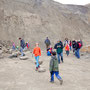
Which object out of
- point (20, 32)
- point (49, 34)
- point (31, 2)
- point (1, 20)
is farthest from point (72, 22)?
point (1, 20)

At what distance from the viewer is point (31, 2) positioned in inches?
1252

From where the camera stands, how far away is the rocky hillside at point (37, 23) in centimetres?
2577

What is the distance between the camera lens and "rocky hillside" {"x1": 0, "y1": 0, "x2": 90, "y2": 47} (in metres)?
25.8

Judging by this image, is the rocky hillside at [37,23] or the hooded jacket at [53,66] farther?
the rocky hillside at [37,23]

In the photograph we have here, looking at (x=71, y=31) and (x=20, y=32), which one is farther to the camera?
(x=71, y=31)

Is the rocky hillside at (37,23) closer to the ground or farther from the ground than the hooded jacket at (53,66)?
farther from the ground

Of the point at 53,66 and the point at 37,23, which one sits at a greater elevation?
the point at 37,23

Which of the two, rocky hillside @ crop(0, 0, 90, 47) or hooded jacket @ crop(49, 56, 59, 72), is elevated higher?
rocky hillside @ crop(0, 0, 90, 47)

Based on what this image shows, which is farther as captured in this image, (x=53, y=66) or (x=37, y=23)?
(x=37, y=23)

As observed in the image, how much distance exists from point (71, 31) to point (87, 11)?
49.2ft

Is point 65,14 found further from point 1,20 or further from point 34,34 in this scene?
point 1,20

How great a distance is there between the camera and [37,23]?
28047 millimetres

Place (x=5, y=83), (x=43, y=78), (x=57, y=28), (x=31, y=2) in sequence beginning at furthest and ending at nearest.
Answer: (x=31, y=2) → (x=57, y=28) → (x=43, y=78) → (x=5, y=83)

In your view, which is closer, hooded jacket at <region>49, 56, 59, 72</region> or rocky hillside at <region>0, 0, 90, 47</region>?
hooded jacket at <region>49, 56, 59, 72</region>
